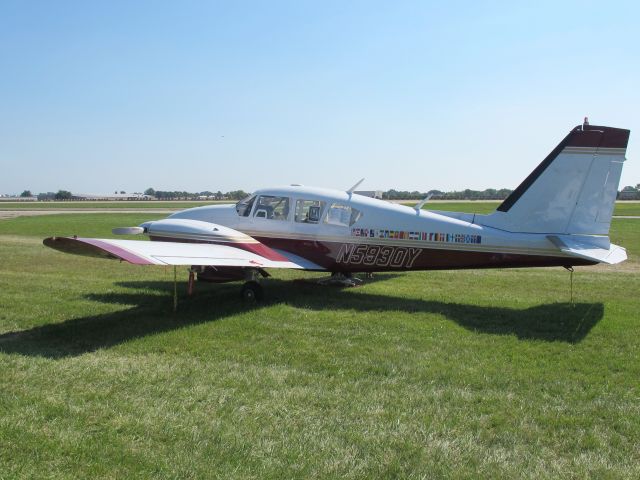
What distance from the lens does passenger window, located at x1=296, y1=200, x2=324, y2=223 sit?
11672 mm

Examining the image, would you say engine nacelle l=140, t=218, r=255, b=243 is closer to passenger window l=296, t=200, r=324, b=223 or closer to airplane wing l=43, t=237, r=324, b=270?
airplane wing l=43, t=237, r=324, b=270

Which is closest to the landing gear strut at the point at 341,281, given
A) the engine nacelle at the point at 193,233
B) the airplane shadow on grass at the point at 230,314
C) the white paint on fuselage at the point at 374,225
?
the airplane shadow on grass at the point at 230,314

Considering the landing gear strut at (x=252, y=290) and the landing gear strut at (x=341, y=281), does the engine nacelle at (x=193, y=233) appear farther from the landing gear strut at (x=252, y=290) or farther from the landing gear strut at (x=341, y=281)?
the landing gear strut at (x=341, y=281)

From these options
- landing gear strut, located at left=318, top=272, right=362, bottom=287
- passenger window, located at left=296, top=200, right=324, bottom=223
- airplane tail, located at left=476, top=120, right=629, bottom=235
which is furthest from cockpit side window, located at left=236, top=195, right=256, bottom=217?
airplane tail, located at left=476, top=120, right=629, bottom=235

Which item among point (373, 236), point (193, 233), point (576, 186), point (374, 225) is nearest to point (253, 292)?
point (193, 233)

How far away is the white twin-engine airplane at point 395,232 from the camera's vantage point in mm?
9445

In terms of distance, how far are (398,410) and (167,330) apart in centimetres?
431

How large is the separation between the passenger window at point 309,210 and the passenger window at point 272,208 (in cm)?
29

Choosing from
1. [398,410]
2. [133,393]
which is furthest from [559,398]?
[133,393]

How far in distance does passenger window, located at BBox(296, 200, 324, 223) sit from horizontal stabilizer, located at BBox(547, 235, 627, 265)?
4604 millimetres

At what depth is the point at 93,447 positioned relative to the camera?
174 inches

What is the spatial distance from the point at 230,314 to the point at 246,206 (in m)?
3.65

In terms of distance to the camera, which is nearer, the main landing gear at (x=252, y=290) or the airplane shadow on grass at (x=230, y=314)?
the airplane shadow on grass at (x=230, y=314)

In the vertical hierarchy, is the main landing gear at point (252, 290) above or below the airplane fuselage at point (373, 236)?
below
